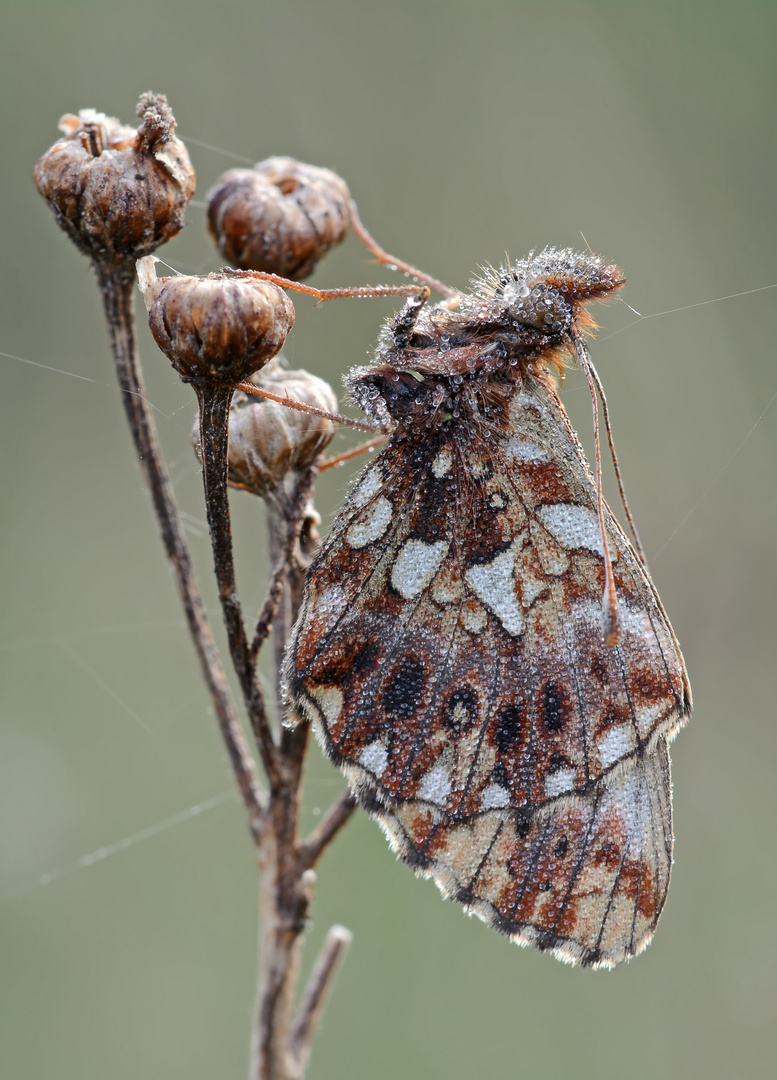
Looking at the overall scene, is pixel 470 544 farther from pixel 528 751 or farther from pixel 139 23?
pixel 139 23

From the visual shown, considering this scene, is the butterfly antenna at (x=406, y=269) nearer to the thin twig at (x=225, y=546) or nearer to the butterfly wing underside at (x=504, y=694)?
the butterfly wing underside at (x=504, y=694)

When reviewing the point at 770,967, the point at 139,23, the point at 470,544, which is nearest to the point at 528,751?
the point at 470,544

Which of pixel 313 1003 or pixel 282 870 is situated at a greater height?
pixel 282 870

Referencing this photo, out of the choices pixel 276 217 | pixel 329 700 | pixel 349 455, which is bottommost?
pixel 329 700

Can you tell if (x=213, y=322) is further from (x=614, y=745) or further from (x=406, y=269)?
(x=614, y=745)

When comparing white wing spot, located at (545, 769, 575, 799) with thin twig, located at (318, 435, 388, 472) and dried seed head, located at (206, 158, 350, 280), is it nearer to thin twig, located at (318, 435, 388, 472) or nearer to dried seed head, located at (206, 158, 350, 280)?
thin twig, located at (318, 435, 388, 472)

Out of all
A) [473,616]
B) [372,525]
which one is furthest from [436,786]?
[372,525]

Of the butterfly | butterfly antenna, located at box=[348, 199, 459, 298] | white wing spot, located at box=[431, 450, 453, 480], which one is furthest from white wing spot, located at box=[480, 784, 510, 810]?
butterfly antenna, located at box=[348, 199, 459, 298]
